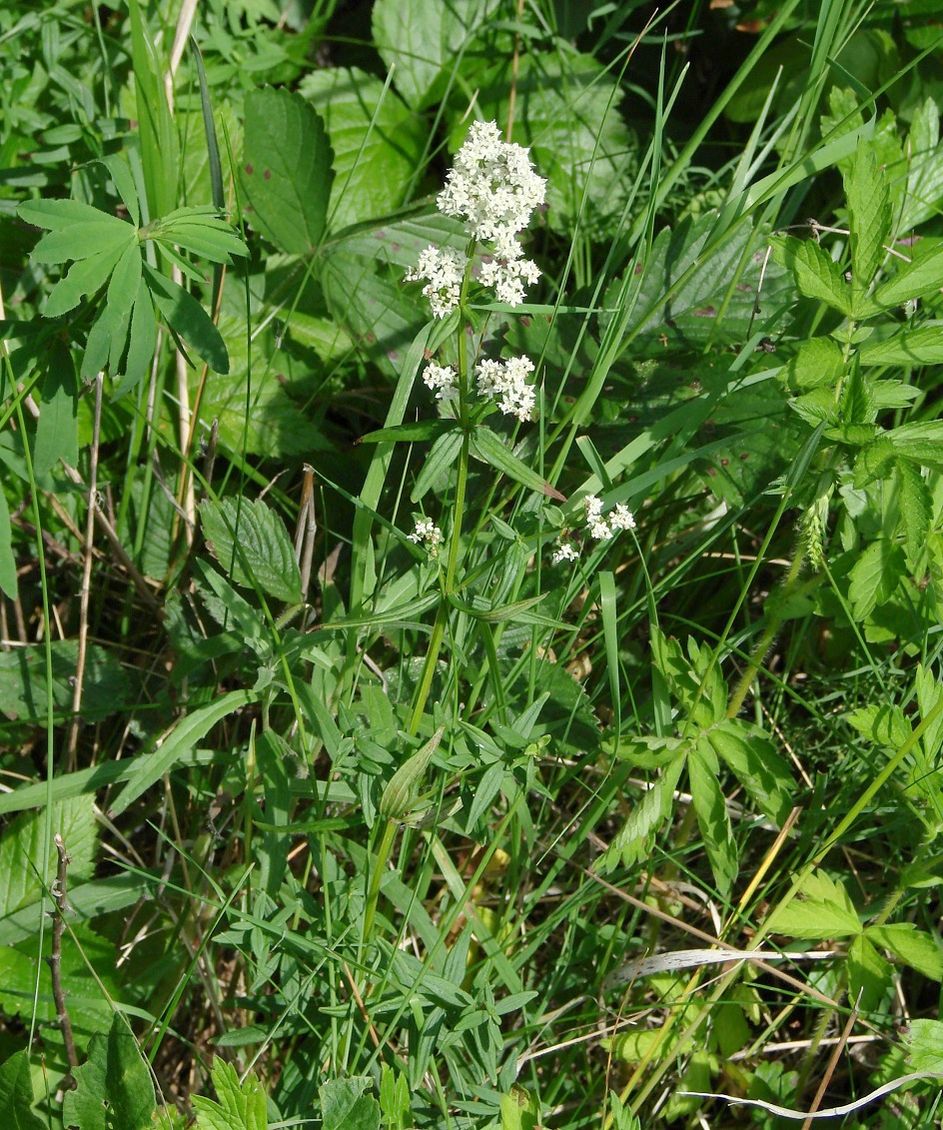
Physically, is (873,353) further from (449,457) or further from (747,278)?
(449,457)

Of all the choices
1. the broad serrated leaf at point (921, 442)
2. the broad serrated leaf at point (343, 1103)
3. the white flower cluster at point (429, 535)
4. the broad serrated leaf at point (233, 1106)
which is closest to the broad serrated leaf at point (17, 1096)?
the broad serrated leaf at point (233, 1106)

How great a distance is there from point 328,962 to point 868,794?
35.0 inches

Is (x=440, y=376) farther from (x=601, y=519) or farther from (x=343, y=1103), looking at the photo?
(x=343, y=1103)

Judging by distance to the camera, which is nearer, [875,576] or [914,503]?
[914,503]

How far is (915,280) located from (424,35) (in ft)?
5.63

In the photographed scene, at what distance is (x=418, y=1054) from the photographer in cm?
167

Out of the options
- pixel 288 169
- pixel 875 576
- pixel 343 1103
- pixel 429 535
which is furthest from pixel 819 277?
pixel 343 1103

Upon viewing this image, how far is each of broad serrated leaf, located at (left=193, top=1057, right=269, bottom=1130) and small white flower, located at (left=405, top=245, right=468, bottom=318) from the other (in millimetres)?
1065

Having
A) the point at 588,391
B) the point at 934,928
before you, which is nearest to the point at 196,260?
the point at 588,391

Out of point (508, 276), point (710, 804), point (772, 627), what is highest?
point (508, 276)

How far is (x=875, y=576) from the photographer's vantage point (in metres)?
1.84

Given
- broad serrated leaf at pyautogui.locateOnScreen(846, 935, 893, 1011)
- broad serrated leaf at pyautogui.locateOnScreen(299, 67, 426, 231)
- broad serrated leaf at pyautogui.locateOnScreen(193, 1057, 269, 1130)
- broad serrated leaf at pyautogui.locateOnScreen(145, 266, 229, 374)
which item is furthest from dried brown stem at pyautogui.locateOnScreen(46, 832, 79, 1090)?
A: broad serrated leaf at pyautogui.locateOnScreen(299, 67, 426, 231)

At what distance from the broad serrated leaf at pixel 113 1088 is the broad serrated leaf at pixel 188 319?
1019 mm

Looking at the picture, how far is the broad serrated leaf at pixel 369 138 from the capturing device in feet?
9.34
